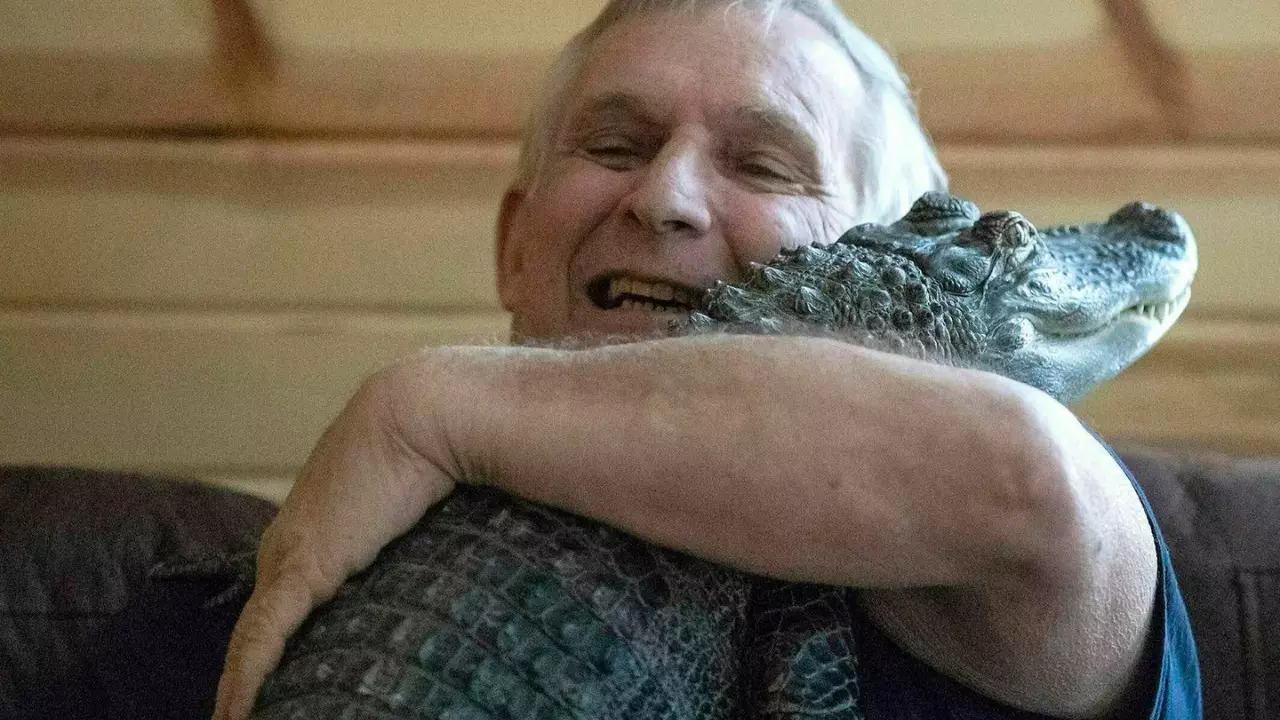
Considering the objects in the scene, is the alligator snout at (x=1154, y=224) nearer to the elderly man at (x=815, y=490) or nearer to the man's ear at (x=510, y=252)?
the elderly man at (x=815, y=490)

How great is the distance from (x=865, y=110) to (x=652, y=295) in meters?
0.31

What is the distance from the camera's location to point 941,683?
753 millimetres

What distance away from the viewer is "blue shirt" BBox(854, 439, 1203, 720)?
0.73 m

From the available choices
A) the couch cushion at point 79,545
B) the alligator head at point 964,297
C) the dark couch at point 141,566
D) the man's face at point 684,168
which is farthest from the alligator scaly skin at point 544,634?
the couch cushion at point 79,545

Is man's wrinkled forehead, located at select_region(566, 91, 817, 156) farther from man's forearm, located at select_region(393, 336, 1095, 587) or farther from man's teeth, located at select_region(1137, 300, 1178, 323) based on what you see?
man's forearm, located at select_region(393, 336, 1095, 587)

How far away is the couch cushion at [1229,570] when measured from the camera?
4.55 feet

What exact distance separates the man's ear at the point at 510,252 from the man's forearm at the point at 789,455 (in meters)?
0.58

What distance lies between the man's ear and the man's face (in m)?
0.08

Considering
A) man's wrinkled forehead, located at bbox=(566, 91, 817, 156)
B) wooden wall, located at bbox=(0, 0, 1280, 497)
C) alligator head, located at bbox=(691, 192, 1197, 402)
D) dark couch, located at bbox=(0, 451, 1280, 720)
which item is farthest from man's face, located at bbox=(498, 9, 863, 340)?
wooden wall, located at bbox=(0, 0, 1280, 497)

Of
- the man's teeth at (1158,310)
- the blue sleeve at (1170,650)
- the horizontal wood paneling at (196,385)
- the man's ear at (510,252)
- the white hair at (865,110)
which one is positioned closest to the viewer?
the blue sleeve at (1170,650)

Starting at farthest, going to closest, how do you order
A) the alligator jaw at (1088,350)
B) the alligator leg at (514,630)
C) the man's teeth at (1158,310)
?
the man's teeth at (1158,310), the alligator jaw at (1088,350), the alligator leg at (514,630)

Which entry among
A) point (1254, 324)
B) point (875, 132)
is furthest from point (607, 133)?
point (1254, 324)

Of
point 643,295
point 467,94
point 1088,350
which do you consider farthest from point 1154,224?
point 467,94

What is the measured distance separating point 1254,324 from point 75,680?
1.72 m
